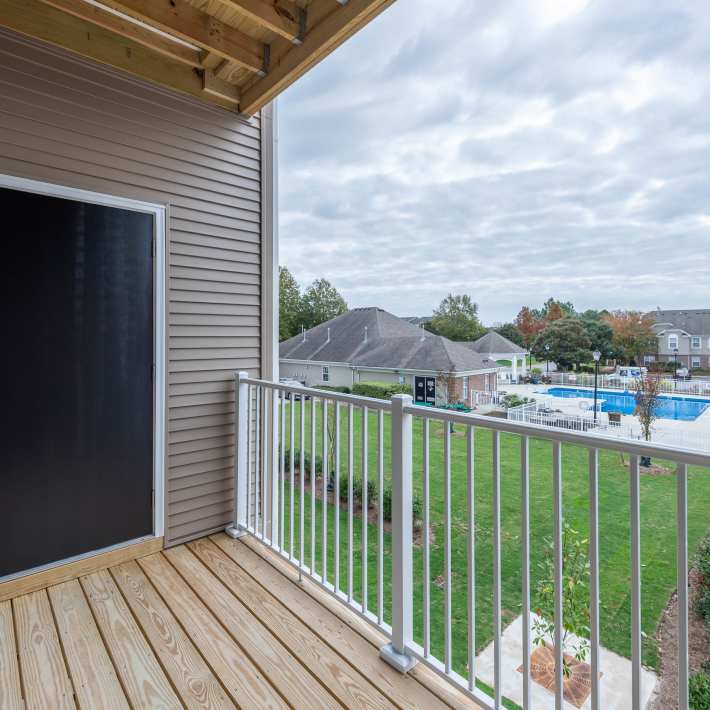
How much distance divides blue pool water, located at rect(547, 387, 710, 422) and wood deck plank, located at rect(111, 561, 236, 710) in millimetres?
6337

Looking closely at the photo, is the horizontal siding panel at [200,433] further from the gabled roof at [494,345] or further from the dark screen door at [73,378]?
the gabled roof at [494,345]

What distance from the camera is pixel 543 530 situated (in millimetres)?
5570

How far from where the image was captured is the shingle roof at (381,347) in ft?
25.7

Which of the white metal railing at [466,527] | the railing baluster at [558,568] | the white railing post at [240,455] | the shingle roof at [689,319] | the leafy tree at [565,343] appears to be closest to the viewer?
the white metal railing at [466,527]

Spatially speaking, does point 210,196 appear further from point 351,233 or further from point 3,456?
point 351,233

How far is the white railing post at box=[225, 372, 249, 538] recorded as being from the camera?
2.77 meters

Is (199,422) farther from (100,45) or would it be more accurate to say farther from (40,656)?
(100,45)

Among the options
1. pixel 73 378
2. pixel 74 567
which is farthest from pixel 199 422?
pixel 74 567

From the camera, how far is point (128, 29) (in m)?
2.22

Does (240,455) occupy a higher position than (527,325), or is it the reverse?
(527,325)

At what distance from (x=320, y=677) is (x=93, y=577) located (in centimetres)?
140

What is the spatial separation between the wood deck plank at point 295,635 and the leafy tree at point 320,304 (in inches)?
236

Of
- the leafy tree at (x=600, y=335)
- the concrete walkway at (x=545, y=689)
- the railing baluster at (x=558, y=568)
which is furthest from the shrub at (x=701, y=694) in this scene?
the leafy tree at (x=600, y=335)

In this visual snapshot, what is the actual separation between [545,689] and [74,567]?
295cm
